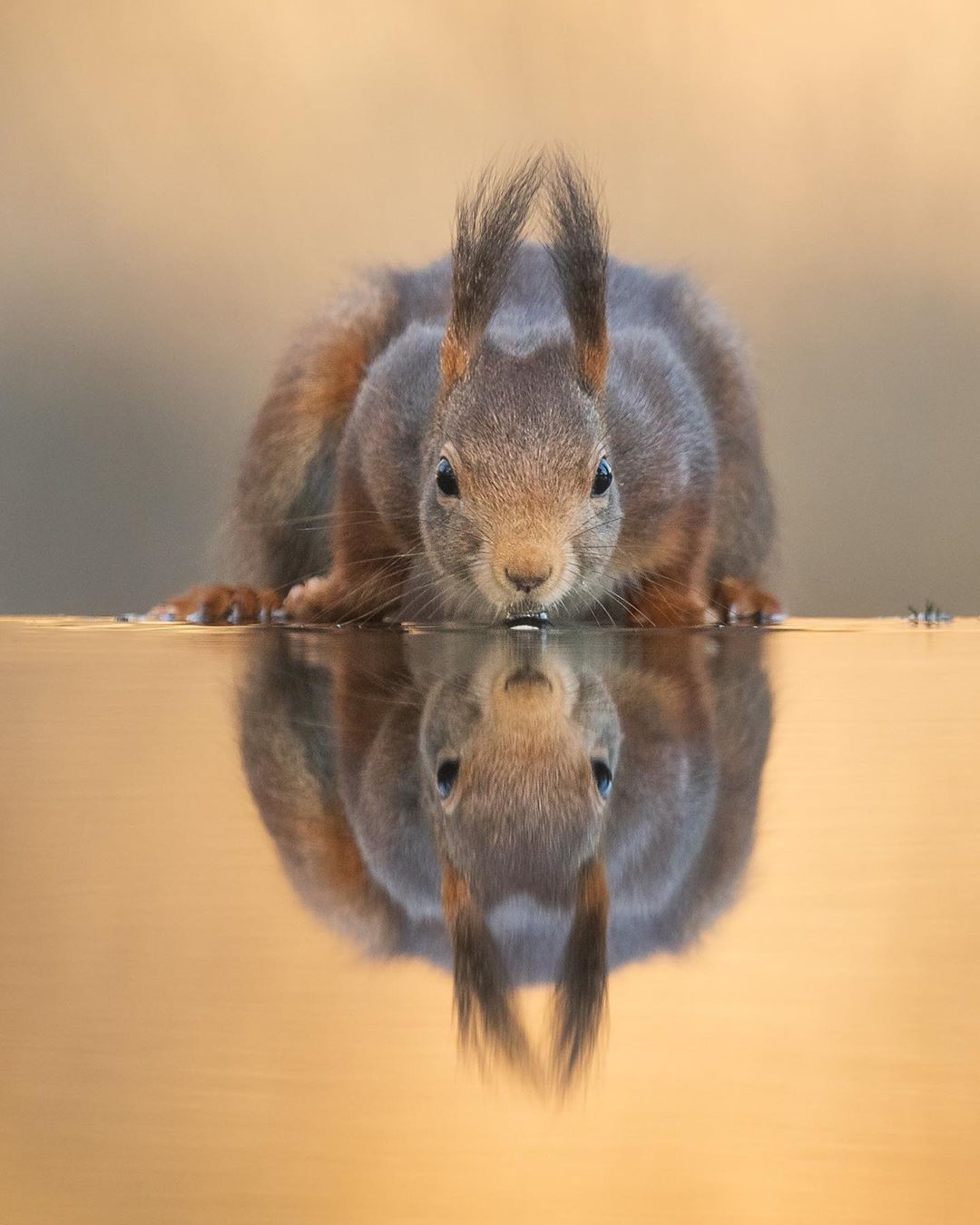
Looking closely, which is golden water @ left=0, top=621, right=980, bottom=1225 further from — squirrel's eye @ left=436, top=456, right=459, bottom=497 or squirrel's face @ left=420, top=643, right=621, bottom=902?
squirrel's eye @ left=436, top=456, right=459, bottom=497

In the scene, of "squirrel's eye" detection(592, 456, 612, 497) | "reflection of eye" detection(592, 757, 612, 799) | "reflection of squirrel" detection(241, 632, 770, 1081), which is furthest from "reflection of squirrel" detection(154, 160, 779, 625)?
"reflection of eye" detection(592, 757, 612, 799)

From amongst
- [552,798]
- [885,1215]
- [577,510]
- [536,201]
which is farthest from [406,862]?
[536,201]

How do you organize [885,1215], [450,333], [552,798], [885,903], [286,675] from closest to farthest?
[885,1215] → [885,903] → [552,798] → [286,675] → [450,333]

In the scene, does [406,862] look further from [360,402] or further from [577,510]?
[360,402]

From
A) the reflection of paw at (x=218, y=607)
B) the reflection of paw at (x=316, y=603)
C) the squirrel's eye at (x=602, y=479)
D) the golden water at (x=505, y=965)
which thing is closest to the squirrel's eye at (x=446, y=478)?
the squirrel's eye at (x=602, y=479)

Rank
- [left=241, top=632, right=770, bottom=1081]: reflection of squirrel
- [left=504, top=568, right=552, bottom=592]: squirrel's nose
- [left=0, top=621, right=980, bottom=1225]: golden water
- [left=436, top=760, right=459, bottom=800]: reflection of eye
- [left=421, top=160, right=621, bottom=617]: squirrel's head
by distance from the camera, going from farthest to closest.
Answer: [left=421, top=160, right=621, bottom=617]: squirrel's head < [left=504, top=568, right=552, bottom=592]: squirrel's nose < [left=436, top=760, right=459, bottom=800]: reflection of eye < [left=241, top=632, right=770, bottom=1081]: reflection of squirrel < [left=0, top=621, right=980, bottom=1225]: golden water

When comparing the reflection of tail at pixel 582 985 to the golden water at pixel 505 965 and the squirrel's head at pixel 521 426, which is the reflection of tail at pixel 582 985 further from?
the squirrel's head at pixel 521 426
